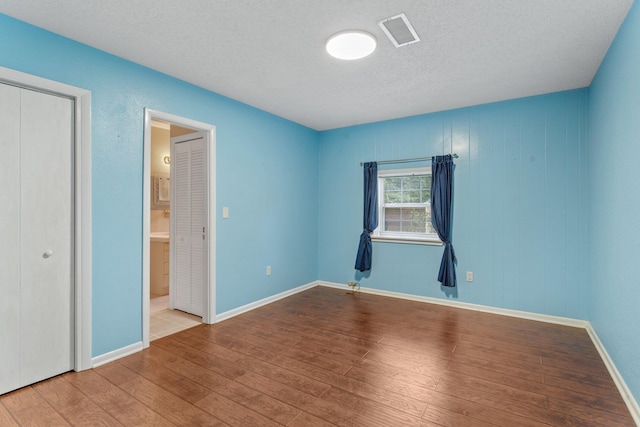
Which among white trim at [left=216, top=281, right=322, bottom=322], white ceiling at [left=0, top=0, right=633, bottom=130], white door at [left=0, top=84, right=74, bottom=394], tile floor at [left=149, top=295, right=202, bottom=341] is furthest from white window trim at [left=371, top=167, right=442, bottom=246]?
white door at [left=0, top=84, right=74, bottom=394]

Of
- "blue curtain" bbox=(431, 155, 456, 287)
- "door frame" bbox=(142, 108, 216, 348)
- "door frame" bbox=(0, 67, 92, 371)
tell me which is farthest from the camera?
"blue curtain" bbox=(431, 155, 456, 287)

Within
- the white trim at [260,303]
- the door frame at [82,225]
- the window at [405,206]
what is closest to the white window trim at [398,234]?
the window at [405,206]

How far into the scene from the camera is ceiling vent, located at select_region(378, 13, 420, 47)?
7.16 feet

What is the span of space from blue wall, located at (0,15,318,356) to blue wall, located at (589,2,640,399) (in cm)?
345

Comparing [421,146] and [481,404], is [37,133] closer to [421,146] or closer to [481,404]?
[481,404]

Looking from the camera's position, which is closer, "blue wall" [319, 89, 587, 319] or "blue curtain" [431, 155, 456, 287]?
"blue wall" [319, 89, 587, 319]

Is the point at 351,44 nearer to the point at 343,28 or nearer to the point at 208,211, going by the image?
the point at 343,28

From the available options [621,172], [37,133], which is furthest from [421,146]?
[37,133]

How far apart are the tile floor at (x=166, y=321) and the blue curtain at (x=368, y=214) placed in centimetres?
232

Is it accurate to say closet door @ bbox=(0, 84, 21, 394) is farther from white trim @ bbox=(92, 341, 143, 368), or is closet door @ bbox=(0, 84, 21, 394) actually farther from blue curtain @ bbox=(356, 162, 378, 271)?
blue curtain @ bbox=(356, 162, 378, 271)

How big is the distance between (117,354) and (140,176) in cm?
152

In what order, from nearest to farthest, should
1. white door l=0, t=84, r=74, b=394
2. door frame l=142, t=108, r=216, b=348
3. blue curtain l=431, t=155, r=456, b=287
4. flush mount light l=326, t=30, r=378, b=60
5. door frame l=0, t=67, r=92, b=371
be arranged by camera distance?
1. white door l=0, t=84, r=74, b=394
2. flush mount light l=326, t=30, r=378, b=60
3. door frame l=0, t=67, r=92, b=371
4. door frame l=142, t=108, r=216, b=348
5. blue curtain l=431, t=155, r=456, b=287

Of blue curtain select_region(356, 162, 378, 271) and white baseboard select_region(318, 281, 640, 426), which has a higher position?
blue curtain select_region(356, 162, 378, 271)

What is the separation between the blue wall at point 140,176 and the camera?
248 cm
